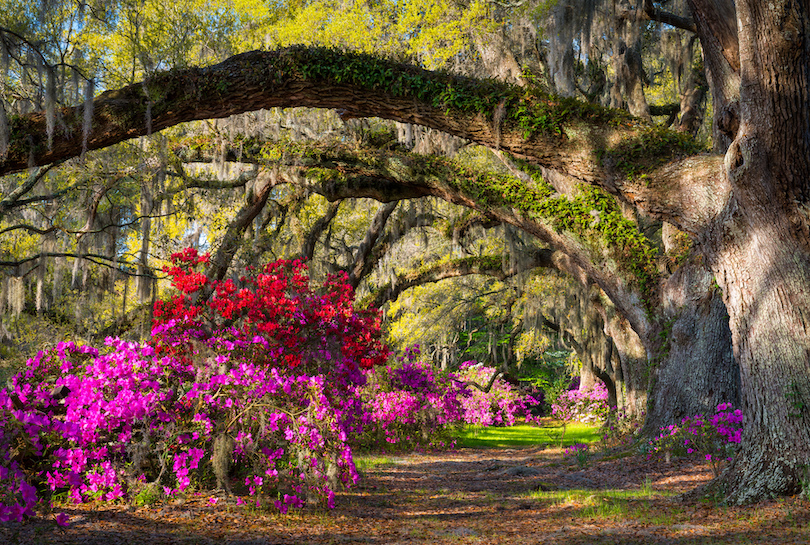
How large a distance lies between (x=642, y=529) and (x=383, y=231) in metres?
10.4

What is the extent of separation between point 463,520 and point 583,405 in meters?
18.7

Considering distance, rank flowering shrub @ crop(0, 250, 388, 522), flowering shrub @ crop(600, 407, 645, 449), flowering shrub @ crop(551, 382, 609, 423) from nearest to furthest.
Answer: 1. flowering shrub @ crop(0, 250, 388, 522)
2. flowering shrub @ crop(600, 407, 645, 449)
3. flowering shrub @ crop(551, 382, 609, 423)

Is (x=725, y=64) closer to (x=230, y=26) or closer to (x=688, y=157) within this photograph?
(x=688, y=157)

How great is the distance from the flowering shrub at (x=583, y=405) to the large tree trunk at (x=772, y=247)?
17.2 m

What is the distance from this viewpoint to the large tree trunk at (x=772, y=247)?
495 cm

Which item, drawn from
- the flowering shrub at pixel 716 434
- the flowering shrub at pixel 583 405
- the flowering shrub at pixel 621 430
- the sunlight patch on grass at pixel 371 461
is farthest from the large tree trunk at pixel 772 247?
the flowering shrub at pixel 583 405

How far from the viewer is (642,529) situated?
15.3ft

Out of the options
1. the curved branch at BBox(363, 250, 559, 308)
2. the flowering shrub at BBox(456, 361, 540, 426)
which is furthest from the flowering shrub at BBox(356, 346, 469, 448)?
the flowering shrub at BBox(456, 361, 540, 426)

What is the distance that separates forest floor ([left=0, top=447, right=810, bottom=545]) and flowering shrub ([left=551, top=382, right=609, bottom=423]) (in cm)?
1526

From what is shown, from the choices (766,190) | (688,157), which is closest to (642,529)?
(766,190)

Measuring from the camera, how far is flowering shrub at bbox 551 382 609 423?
73.0ft

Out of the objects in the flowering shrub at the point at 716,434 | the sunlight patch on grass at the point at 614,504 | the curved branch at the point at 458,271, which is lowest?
the sunlight patch on grass at the point at 614,504

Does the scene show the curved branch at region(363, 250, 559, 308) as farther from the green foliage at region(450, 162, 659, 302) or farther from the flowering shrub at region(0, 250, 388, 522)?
the flowering shrub at region(0, 250, 388, 522)

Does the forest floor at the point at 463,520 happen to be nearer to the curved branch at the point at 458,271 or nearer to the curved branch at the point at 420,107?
the curved branch at the point at 420,107
